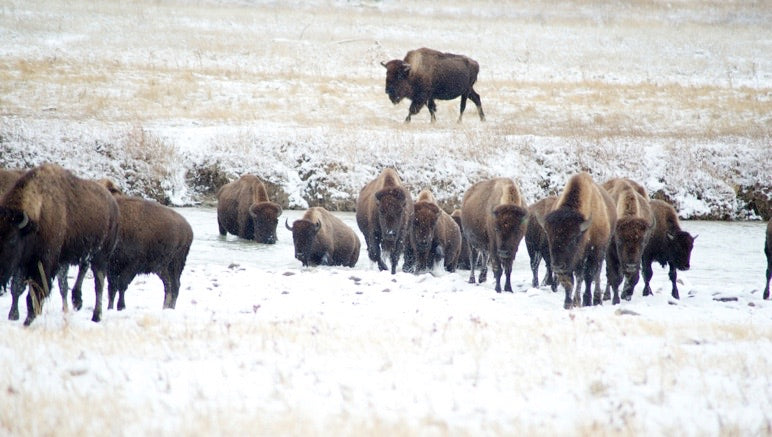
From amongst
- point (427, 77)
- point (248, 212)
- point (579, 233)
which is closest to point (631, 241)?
point (579, 233)

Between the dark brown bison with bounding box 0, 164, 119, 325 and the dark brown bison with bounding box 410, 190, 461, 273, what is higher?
the dark brown bison with bounding box 0, 164, 119, 325

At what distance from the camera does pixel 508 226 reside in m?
11.5

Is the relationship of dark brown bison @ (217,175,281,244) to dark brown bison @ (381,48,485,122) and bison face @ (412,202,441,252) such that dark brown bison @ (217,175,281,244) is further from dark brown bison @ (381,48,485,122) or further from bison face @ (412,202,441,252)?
dark brown bison @ (381,48,485,122)

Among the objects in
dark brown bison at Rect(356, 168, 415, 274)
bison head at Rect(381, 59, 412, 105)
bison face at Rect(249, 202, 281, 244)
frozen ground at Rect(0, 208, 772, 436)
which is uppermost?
bison head at Rect(381, 59, 412, 105)

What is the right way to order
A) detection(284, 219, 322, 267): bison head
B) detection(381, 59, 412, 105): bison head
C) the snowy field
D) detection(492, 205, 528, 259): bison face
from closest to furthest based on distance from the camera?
the snowy field, detection(492, 205, 528, 259): bison face, detection(284, 219, 322, 267): bison head, detection(381, 59, 412, 105): bison head

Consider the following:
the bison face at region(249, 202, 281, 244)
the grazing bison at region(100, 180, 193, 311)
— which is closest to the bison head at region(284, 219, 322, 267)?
the bison face at region(249, 202, 281, 244)

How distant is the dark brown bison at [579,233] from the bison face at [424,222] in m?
3.35

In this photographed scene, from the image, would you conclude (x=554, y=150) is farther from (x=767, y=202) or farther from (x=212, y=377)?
(x=212, y=377)

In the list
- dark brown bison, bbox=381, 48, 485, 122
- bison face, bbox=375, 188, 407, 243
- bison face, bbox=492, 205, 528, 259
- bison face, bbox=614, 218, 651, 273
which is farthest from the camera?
dark brown bison, bbox=381, 48, 485, 122

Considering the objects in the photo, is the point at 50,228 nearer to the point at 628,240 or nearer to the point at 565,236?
the point at 565,236

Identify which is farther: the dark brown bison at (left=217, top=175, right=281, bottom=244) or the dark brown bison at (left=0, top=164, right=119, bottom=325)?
the dark brown bison at (left=217, top=175, right=281, bottom=244)

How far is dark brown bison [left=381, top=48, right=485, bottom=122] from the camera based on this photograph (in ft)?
86.2

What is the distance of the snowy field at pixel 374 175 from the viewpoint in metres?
5.19

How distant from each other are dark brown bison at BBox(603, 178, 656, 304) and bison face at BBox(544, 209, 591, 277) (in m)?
0.87
